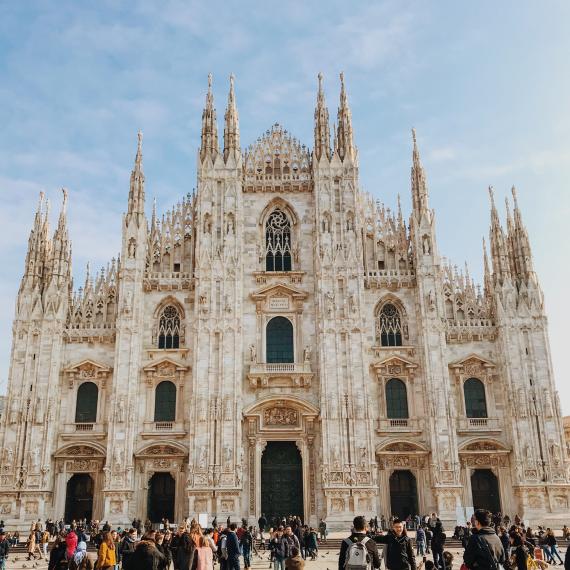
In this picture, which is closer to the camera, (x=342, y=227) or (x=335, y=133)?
(x=342, y=227)

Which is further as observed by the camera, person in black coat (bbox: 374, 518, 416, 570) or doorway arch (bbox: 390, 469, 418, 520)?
doorway arch (bbox: 390, 469, 418, 520)

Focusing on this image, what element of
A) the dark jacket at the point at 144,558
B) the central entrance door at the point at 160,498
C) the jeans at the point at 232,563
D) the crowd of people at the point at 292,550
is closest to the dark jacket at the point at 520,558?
the crowd of people at the point at 292,550

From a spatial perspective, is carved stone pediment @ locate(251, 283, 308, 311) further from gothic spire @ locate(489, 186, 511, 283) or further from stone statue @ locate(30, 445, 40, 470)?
stone statue @ locate(30, 445, 40, 470)

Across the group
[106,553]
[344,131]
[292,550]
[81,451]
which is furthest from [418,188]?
[106,553]

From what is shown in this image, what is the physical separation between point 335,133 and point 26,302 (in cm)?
1941

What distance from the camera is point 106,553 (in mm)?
11242

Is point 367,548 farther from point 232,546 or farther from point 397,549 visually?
point 232,546

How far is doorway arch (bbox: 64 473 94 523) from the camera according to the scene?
3412 centimetres

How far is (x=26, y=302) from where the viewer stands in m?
36.2

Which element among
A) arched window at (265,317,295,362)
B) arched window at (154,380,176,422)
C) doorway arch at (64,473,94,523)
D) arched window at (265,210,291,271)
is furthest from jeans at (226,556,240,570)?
arched window at (265,210,291,271)

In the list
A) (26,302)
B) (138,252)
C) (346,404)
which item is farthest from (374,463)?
(26,302)

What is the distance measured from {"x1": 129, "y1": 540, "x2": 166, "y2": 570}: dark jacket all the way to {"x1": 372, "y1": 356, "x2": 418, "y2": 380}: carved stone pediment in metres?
26.6

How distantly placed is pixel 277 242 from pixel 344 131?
24.8 ft

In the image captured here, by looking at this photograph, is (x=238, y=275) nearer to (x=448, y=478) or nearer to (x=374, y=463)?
(x=374, y=463)
